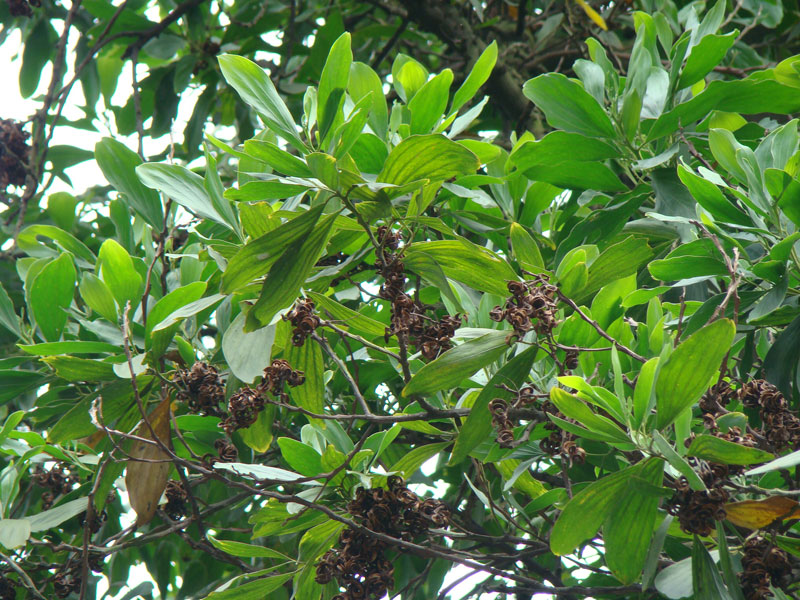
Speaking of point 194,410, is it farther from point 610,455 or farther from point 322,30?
point 322,30

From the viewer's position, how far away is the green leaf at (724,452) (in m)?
0.82

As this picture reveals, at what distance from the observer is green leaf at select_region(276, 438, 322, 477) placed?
1.14 m

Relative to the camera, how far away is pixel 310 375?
3.94 feet

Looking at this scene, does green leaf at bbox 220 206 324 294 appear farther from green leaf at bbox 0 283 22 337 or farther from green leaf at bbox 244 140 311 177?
green leaf at bbox 0 283 22 337

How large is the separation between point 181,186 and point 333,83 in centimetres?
31

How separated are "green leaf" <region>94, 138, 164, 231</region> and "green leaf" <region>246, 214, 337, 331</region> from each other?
523 millimetres

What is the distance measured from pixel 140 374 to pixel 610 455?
755 millimetres

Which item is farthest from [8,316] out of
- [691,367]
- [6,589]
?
[691,367]

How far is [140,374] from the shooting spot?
1246mm

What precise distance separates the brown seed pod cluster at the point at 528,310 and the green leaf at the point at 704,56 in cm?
58

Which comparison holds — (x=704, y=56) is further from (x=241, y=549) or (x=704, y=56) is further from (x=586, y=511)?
(x=241, y=549)

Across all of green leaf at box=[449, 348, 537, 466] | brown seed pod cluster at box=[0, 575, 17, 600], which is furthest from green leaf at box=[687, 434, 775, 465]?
brown seed pod cluster at box=[0, 575, 17, 600]

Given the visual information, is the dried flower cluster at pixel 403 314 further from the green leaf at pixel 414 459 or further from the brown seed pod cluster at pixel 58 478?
the brown seed pod cluster at pixel 58 478

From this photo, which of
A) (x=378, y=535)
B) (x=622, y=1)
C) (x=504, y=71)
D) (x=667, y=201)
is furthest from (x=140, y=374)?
(x=622, y=1)
